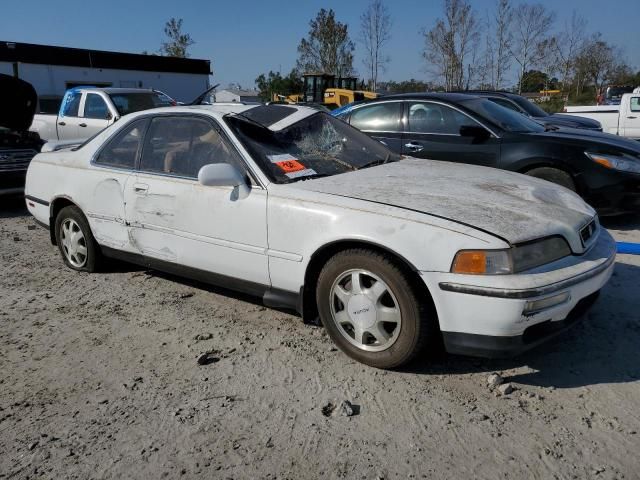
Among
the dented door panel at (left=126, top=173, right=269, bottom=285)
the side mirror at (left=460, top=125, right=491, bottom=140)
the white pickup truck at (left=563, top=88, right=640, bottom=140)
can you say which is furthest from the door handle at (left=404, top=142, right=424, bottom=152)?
the white pickup truck at (left=563, top=88, right=640, bottom=140)

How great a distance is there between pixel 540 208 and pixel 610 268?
54cm

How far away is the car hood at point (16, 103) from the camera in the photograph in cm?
785

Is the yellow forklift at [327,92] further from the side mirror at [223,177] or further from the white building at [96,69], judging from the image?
the side mirror at [223,177]

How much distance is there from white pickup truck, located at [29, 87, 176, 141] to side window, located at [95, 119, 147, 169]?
6283 mm

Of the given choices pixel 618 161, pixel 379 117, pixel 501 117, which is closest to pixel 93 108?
pixel 379 117

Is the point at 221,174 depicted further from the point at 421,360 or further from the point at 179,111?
the point at 421,360

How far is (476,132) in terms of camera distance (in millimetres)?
6207

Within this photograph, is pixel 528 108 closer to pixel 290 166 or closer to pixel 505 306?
pixel 290 166

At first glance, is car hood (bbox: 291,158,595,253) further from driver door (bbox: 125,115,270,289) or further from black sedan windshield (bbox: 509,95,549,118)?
black sedan windshield (bbox: 509,95,549,118)

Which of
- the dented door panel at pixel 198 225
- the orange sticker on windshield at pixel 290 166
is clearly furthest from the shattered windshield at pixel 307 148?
the dented door panel at pixel 198 225

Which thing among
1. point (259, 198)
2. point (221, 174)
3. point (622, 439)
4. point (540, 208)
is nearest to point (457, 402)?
point (622, 439)

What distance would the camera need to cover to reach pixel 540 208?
311cm

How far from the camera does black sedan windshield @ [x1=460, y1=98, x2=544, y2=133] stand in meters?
6.31

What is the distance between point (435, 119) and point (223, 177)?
12.9 feet
